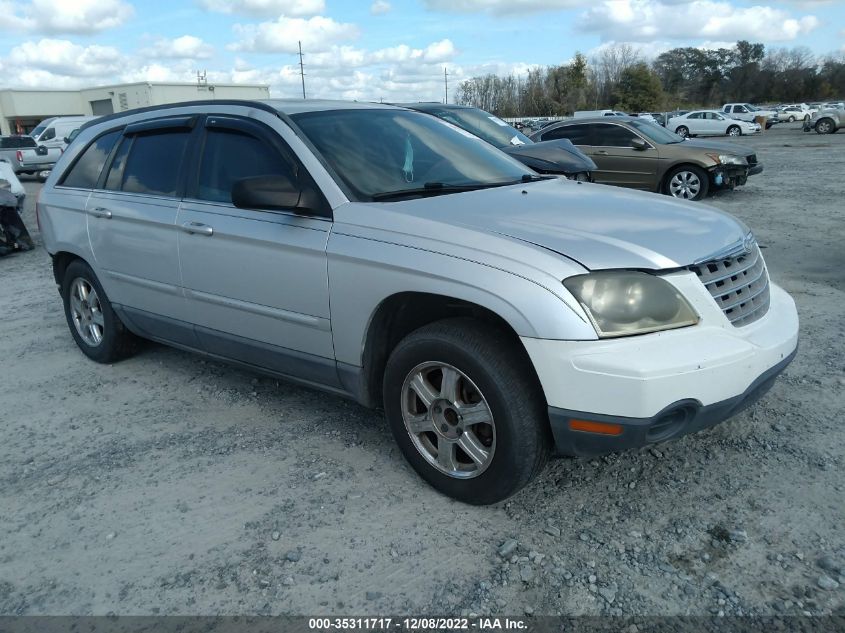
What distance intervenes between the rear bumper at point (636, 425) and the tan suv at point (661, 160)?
399 inches

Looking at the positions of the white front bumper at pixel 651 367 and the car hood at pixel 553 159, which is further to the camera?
the car hood at pixel 553 159

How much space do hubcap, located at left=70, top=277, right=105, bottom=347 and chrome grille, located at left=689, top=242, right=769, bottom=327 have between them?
4091 mm

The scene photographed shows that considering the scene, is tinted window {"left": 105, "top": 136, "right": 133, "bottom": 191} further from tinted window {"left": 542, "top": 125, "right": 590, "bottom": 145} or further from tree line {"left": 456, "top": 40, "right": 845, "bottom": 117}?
tree line {"left": 456, "top": 40, "right": 845, "bottom": 117}

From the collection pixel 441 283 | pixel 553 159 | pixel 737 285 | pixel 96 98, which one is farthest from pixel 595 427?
pixel 96 98

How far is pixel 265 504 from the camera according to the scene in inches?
125

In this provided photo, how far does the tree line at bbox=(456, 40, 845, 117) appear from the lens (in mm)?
76688

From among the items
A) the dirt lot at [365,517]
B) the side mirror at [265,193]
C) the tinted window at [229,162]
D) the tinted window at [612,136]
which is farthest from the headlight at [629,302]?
the tinted window at [612,136]

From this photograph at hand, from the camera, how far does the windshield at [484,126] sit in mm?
9406

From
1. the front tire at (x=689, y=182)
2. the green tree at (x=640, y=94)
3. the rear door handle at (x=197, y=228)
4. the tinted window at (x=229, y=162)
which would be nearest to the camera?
the tinted window at (x=229, y=162)

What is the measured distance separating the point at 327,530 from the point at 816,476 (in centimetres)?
223

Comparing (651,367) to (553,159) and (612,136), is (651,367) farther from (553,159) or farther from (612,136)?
(612,136)

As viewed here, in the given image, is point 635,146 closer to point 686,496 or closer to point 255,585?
point 686,496

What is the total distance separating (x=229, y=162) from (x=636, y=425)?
103 inches

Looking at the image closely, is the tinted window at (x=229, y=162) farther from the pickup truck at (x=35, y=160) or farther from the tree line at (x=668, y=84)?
→ the tree line at (x=668, y=84)
